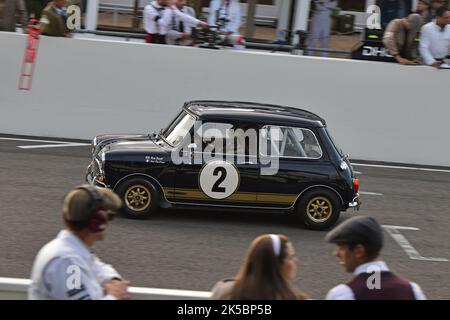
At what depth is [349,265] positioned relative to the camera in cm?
476

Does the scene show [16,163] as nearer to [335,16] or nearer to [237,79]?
[237,79]

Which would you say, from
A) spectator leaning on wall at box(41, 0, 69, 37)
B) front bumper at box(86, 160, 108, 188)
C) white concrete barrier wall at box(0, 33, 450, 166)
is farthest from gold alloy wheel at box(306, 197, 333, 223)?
spectator leaning on wall at box(41, 0, 69, 37)

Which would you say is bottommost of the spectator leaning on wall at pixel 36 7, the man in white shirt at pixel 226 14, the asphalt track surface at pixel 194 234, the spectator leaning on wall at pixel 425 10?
the asphalt track surface at pixel 194 234

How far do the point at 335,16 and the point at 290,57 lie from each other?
148 inches

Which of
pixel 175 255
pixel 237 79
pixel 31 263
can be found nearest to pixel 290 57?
pixel 237 79

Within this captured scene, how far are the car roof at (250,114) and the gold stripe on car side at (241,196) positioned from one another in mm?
866

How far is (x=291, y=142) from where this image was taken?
11.0 meters

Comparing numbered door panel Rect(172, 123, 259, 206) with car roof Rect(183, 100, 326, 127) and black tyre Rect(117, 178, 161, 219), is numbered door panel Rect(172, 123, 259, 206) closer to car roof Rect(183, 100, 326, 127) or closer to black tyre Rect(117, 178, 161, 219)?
car roof Rect(183, 100, 326, 127)

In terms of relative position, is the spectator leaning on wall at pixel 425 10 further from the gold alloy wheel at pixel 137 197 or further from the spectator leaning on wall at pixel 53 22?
the gold alloy wheel at pixel 137 197

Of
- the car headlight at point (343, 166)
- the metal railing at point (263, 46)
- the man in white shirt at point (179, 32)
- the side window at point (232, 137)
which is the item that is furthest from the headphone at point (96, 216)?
the metal railing at point (263, 46)

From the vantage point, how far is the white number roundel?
10.6m

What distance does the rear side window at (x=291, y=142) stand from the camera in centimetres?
1086

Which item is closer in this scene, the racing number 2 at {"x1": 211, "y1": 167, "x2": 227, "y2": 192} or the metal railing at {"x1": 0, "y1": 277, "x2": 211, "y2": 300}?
the metal railing at {"x1": 0, "y1": 277, "x2": 211, "y2": 300}

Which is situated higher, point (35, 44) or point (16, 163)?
point (35, 44)
